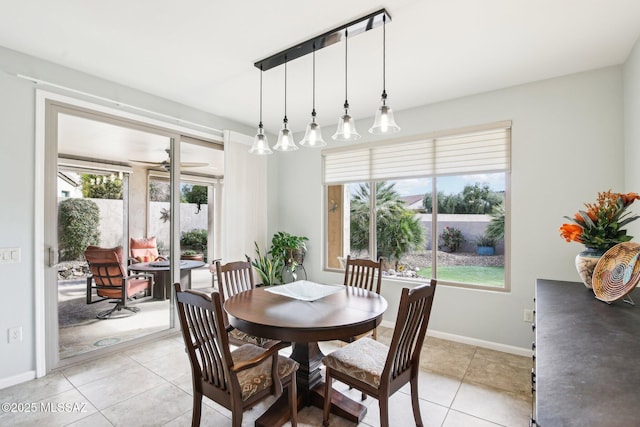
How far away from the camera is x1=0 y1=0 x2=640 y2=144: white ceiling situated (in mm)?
1943

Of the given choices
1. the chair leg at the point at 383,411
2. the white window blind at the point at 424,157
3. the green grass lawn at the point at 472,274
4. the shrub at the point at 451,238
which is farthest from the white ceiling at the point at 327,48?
the chair leg at the point at 383,411

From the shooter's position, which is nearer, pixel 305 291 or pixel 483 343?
pixel 305 291

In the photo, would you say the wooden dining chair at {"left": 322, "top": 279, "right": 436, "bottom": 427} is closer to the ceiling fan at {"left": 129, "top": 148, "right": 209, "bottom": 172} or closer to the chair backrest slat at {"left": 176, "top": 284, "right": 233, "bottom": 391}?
the chair backrest slat at {"left": 176, "top": 284, "right": 233, "bottom": 391}

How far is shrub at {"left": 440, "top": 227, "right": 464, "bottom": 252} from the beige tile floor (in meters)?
1.12

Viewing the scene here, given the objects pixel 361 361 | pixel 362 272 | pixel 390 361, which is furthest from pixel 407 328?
pixel 362 272

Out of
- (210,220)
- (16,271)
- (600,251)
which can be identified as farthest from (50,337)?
(600,251)

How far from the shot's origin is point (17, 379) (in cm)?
247

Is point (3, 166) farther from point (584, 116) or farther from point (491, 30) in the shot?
point (584, 116)

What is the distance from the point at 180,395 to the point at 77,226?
1.87 metres

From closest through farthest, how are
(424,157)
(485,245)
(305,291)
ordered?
(305,291) < (485,245) < (424,157)

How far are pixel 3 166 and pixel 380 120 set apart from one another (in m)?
2.93

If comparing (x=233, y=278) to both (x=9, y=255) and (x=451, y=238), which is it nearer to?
(x=9, y=255)

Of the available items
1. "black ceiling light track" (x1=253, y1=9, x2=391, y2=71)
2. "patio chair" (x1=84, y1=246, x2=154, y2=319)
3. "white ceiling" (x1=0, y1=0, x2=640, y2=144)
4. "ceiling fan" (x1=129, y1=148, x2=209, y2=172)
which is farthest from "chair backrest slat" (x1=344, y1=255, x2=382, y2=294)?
"patio chair" (x1=84, y1=246, x2=154, y2=319)

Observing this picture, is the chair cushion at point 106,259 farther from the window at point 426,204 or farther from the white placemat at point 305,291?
the window at point 426,204
